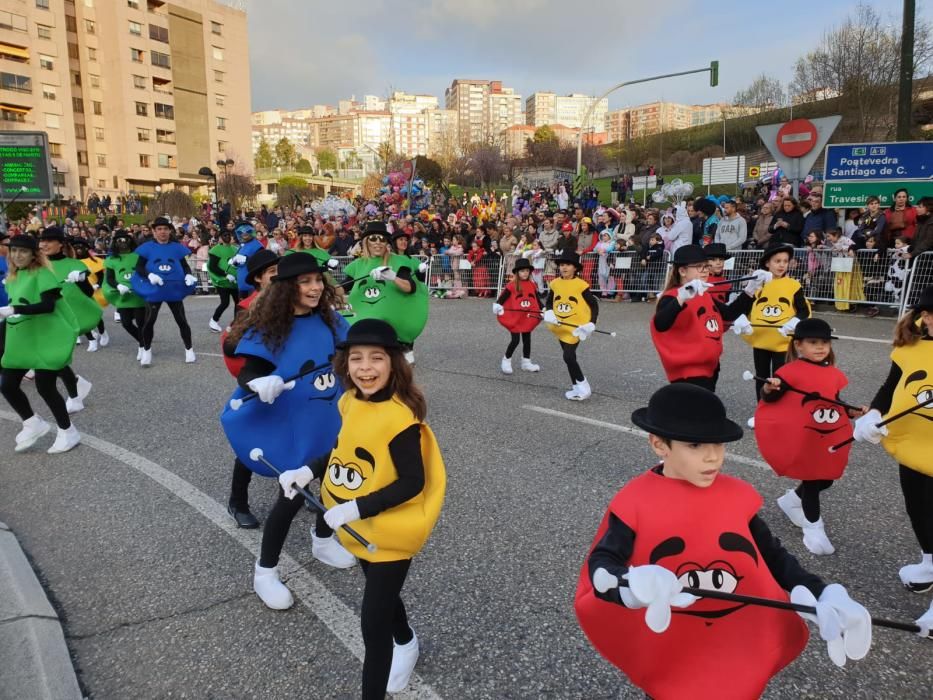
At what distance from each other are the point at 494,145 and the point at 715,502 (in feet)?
216

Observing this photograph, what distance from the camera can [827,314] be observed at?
11.6 metres

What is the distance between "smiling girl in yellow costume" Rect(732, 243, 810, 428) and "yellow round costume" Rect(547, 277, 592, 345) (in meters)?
1.93

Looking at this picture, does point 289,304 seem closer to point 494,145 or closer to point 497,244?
point 497,244

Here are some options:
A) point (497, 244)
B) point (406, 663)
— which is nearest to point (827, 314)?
point (497, 244)

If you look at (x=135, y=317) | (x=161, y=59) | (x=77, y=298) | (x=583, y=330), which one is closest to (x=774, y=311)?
(x=583, y=330)

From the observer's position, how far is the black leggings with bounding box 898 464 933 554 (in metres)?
3.37

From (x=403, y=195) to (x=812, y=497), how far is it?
3399 cm

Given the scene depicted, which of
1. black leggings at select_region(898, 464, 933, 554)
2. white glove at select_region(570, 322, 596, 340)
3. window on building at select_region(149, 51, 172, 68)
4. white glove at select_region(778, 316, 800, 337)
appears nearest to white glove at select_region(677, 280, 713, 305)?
white glove at select_region(778, 316, 800, 337)

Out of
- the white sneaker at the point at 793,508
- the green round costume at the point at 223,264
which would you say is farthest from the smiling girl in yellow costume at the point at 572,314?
the green round costume at the point at 223,264

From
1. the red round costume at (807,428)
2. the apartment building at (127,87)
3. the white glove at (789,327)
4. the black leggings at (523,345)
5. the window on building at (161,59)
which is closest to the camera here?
the red round costume at (807,428)

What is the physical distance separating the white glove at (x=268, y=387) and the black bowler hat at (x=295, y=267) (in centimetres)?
61

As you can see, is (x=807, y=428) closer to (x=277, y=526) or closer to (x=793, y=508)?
(x=793, y=508)

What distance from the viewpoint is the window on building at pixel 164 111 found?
68.9m

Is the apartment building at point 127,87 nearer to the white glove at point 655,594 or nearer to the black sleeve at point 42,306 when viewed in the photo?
the black sleeve at point 42,306
